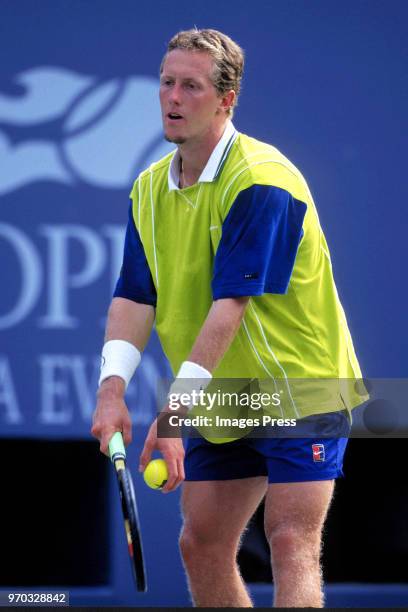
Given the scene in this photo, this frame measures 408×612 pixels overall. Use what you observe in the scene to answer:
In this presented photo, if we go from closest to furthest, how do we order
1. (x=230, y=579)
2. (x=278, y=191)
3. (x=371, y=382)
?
(x=278, y=191)
(x=230, y=579)
(x=371, y=382)

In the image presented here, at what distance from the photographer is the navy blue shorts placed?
414cm

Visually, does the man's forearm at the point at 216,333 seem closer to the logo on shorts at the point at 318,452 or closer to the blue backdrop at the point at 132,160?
the logo on shorts at the point at 318,452

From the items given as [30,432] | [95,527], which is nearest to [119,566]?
[95,527]

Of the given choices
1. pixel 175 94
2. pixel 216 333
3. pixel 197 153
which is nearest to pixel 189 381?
pixel 216 333

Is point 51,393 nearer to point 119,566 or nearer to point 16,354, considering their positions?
point 16,354

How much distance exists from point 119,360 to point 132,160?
182cm

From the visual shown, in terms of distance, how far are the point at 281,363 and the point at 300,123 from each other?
6.35 ft

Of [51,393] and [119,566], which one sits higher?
[51,393]

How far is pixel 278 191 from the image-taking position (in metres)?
4.01

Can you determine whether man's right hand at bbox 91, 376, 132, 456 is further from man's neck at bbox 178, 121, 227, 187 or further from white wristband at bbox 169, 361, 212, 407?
man's neck at bbox 178, 121, 227, 187

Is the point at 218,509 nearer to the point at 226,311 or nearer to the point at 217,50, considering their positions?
the point at 226,311

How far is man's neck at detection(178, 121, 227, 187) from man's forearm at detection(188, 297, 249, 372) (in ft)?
1.57

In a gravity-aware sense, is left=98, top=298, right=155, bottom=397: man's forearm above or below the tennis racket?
above

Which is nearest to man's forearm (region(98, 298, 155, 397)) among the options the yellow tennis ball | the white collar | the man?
the man
